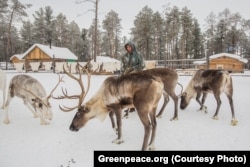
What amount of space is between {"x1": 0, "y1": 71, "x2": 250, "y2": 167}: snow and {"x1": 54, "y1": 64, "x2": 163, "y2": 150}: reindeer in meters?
0.31

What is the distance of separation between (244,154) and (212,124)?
149cm

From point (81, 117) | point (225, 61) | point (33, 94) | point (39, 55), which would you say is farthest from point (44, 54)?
point (81, 117)

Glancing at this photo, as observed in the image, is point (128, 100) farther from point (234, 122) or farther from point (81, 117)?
point (234, 122)

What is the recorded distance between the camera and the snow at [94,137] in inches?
135

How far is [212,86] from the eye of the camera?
513cm

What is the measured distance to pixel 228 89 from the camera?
4.93 meters

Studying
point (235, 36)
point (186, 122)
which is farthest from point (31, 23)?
point (186, 122)

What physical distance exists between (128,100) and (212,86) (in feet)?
7.58

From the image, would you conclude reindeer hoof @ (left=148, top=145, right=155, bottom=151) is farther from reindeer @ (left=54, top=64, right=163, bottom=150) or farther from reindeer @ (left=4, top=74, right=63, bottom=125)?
reindeer @ (left=4, top=74, right=63, bottom=125)

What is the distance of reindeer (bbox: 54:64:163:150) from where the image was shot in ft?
11.2

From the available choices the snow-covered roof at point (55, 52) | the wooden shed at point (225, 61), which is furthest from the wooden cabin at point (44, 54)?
the wooden shed at point (225, 61)

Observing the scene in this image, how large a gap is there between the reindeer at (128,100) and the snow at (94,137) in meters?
0.31

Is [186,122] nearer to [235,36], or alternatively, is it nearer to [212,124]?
[212,124]
